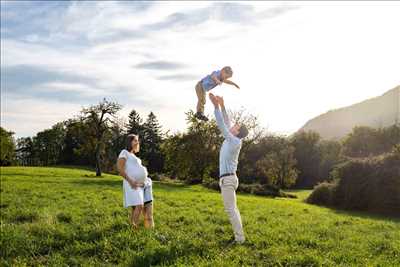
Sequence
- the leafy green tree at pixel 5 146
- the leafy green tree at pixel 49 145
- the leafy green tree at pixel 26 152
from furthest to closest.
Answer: the leafy green tree at pixel 26 152
the leafy green tree at pixel 49 145
the leafy green tree at pixel 5 146

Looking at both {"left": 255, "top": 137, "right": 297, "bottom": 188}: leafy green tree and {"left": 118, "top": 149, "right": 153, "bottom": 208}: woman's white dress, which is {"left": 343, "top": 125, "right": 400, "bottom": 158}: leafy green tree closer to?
{"left": 255, "top": 137, "right": 297, "bottom": 188}: leafy green tree

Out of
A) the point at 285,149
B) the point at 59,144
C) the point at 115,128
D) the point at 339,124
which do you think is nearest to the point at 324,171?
the point at 285,149

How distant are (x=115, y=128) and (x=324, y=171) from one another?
42.9 meters

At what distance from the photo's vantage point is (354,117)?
152375 mm

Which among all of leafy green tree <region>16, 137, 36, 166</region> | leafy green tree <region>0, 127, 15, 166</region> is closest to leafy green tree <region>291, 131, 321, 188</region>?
leafy green tree <region>0, 127, 15, 166</region>

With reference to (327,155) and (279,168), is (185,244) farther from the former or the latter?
(327,155)

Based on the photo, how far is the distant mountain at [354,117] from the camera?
124062 mm

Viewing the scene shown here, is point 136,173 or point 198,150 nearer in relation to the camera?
point 136,173

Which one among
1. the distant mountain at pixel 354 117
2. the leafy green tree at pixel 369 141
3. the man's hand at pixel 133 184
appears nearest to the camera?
the man's hand at pixel 133 184

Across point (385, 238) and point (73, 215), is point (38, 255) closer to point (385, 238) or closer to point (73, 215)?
point (73, 215)

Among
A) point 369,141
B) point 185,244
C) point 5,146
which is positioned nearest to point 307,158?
point 369,141

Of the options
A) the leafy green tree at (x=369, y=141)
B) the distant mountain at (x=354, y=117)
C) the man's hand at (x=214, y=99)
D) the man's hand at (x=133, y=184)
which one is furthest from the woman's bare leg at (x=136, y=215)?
the distant mountain at (x=354, y=117)

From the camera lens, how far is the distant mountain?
407ft

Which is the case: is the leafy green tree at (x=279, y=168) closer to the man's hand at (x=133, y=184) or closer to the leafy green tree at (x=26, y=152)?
the man's hand at (x=133, y=184)
